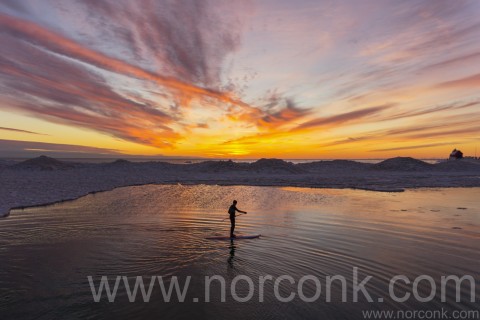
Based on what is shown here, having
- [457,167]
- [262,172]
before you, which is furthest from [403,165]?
[262,172]

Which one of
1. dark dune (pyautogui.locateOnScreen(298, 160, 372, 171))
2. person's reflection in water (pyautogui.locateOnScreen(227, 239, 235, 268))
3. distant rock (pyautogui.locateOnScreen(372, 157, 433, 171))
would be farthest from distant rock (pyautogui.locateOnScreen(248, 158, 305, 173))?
person's reflection in water (pyautogui.locateOnScreen(227, 239, 235, 268))

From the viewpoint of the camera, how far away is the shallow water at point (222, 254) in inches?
365

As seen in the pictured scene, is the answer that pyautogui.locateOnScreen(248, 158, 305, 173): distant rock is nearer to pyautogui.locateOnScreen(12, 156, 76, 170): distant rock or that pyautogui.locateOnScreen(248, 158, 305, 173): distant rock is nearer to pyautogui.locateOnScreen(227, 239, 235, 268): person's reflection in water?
pyautogui.locateOnScreen(12, 156, 76, 170): distant rock

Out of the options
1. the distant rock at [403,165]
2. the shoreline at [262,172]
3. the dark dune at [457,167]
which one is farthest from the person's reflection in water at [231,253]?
the dark dune at [457,167]

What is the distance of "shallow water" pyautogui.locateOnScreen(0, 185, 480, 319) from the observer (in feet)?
30.5

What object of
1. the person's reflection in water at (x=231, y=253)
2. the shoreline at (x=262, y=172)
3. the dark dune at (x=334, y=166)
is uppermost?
the dark dune at (x=334, y=166)

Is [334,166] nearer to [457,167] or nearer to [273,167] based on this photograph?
[273,167]

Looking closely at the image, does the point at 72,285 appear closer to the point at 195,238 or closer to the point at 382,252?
the point at 195,238

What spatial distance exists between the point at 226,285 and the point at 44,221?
15963mm

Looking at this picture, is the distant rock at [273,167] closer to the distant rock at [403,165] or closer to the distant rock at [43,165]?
A: the distant rock at [403,165]

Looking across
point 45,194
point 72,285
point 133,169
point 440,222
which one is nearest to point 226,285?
point 72,285

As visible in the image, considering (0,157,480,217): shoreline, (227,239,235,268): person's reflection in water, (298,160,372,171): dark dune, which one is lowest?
(227,239,235,268): person's reflection in water

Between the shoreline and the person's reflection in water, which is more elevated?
the shoreline

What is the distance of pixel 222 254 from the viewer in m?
14.3
